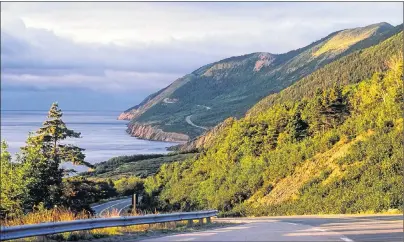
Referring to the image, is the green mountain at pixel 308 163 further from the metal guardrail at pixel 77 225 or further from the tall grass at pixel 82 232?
the metal guardrail at pixel 77 225

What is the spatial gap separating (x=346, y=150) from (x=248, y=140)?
2423cm

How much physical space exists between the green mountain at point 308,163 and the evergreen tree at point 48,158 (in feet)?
40.3

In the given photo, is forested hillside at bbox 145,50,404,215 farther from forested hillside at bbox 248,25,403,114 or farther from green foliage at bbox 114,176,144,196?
forested hillside at bbox 248,25,403,114

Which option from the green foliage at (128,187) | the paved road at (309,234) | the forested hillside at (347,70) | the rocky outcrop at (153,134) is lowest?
the green foliage at (128,187)

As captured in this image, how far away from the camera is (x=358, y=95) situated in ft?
200

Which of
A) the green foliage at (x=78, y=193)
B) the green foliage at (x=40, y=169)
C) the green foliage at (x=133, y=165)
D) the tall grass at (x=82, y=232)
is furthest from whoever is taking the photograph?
the green foliage at (x=133, y=165)

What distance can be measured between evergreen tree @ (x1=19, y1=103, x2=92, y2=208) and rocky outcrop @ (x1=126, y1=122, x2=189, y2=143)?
123 m

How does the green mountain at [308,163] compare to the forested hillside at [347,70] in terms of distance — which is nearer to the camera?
the green mountain at [308,163]

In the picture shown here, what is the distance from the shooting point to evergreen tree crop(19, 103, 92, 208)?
3590 cm

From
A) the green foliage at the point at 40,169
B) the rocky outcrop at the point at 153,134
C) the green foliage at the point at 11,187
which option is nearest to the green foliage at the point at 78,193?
the green foliage at the point at 40,169

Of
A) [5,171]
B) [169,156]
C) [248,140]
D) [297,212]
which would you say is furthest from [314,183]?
[169,156]

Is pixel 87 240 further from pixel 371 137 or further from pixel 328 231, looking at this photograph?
pixel 371 137

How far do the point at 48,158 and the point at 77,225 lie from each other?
93.4 feet

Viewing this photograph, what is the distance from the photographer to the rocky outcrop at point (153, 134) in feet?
570
